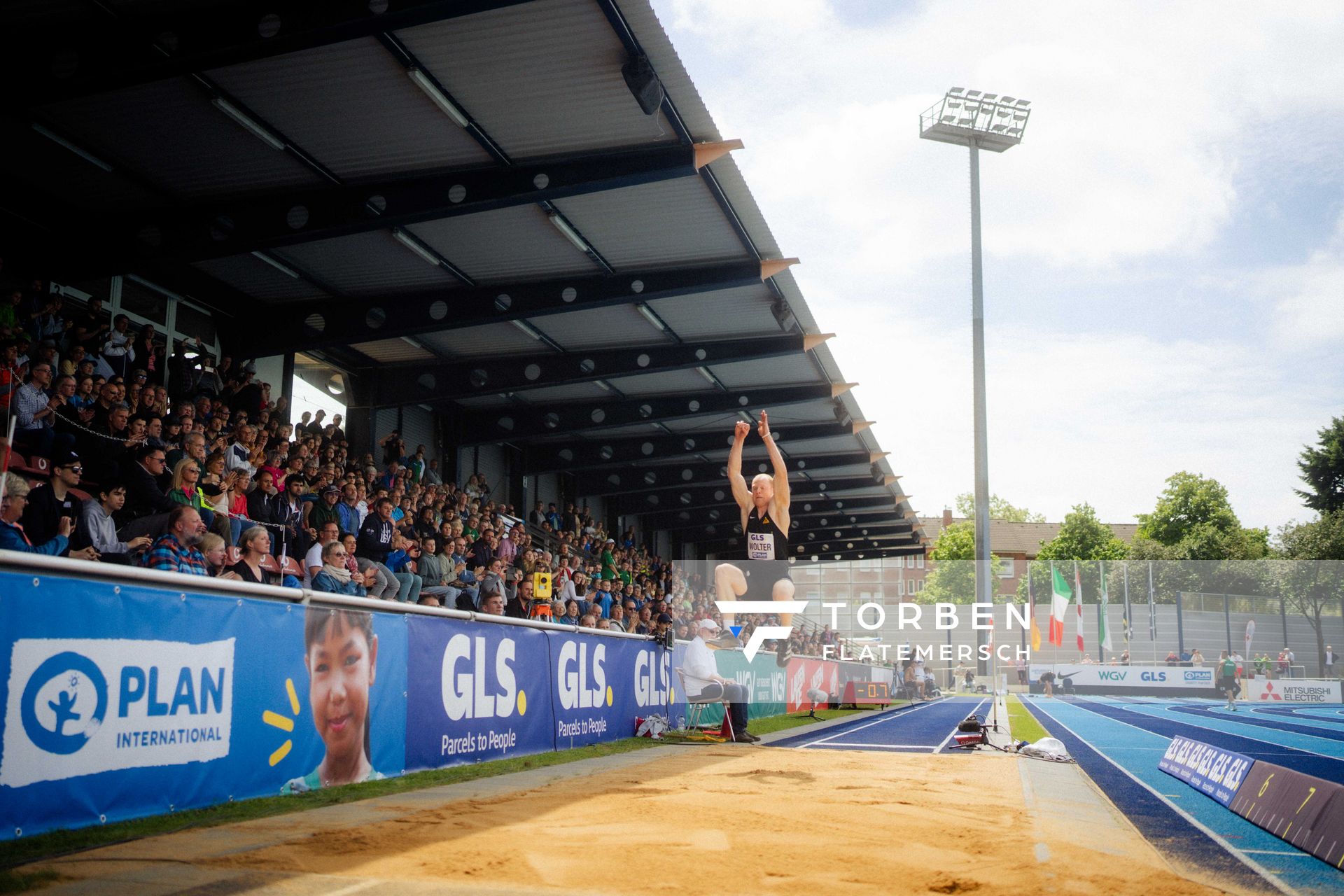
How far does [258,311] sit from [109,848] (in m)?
15.4

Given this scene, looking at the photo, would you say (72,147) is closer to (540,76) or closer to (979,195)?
(540,76)

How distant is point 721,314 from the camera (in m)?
20.0

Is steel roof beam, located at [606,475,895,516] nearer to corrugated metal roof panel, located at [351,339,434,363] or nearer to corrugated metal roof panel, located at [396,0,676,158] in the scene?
corrugated metal roof panel, located at [351,339,434,363]

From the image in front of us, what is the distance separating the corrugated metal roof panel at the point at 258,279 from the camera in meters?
17.0

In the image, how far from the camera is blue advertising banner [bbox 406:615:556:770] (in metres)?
8.66

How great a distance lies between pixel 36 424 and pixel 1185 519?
268 feet

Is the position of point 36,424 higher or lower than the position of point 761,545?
higher

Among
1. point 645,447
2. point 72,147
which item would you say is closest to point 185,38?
point 72,147

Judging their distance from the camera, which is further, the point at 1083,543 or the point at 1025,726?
the point at 1083,543

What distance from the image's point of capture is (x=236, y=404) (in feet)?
53.5

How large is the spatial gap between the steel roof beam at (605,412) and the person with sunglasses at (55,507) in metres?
16.7

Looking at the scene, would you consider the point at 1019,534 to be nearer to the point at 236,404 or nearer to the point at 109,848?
the point at 236,404

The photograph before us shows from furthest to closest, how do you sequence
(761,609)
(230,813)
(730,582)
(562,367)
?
(562,367), (730,582), (761,609), (230,813)

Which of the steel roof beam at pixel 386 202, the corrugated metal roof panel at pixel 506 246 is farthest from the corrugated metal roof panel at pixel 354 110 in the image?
the corrugated metal roof panel at pixel 506 246
